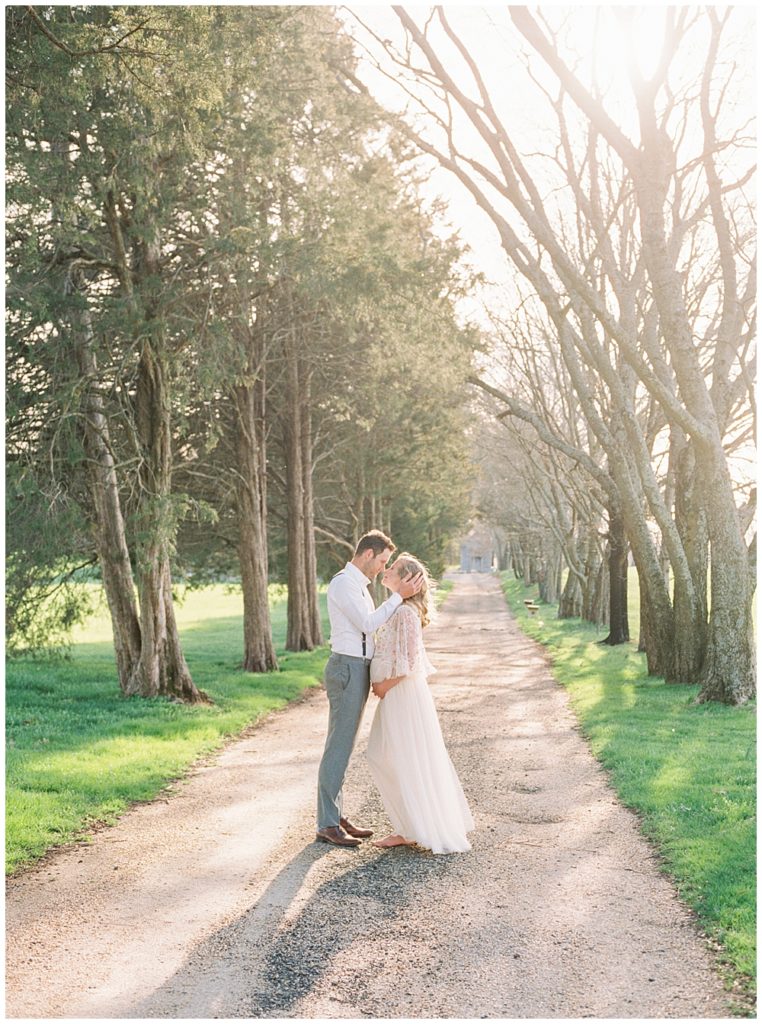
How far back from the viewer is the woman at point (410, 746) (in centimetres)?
732

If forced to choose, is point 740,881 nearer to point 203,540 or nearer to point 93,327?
point 93,327

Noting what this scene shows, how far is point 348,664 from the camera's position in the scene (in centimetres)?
768

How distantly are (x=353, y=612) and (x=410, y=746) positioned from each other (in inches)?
40.4

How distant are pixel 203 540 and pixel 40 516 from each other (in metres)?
10.2

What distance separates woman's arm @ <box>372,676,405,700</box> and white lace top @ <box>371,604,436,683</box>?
0.02 meters

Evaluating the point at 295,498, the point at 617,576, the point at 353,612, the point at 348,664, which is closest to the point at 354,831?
the point at 348,664

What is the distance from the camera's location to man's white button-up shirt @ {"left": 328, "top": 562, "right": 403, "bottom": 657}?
297 inches

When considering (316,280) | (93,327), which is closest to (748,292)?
(316,280)

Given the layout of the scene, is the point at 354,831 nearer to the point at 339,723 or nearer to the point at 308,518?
the point at 339,723

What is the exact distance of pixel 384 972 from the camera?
16.4 ft

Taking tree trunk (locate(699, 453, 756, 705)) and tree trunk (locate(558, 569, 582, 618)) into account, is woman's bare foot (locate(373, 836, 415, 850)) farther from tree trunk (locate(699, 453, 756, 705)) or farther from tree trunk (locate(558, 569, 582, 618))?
tree trunk (locate(558, 569, 582, 618))

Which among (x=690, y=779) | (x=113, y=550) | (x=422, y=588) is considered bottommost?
(x=690, y=779)

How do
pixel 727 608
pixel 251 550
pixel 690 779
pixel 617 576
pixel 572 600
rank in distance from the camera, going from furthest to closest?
pixel 572 600 → pixel 617 576 → pixel 251 550 → pixel 727 608 → pixel 690 779

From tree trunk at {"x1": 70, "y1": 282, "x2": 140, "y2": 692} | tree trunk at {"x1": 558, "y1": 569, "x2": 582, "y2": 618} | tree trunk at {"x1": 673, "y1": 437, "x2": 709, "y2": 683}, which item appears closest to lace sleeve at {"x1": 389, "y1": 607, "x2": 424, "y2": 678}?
tree trunk at {"x1": 673, "y1": 437, "x2": 709, "y2": 683}
